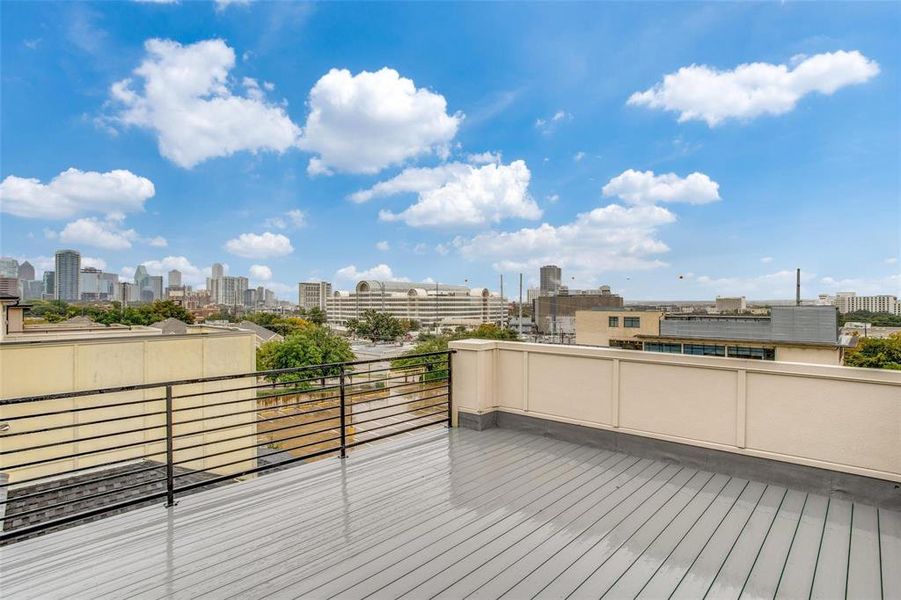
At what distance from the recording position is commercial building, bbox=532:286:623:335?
6830 millimetres

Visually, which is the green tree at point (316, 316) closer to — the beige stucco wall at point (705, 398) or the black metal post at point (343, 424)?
the beige stucco wall at point (705, 398)

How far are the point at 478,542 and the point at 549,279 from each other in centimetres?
878

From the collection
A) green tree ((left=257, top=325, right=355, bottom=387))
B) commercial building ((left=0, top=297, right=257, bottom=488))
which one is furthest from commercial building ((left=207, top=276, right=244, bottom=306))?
commercial building ((left=0, top=297, right=257, bottom=488))

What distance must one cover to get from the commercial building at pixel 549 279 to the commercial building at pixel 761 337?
588cm

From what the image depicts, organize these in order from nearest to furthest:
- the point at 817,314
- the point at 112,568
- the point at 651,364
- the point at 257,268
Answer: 1. the point at 112,568
2. the point at 817,314
3. the point at 651,364
4. the point at 257,268

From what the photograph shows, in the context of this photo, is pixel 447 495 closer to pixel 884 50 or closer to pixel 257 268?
pixel 884 50

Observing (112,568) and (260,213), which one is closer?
(112,568)

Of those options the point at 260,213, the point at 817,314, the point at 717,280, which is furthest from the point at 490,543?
the point at 260,213

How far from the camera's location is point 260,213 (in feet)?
114

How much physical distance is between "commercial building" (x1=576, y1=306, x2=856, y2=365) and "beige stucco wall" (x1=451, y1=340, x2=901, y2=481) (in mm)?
146

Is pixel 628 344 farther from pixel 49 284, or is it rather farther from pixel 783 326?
pixel 49 284

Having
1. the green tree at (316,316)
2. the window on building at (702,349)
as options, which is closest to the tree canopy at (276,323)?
the green tree at (316,316)

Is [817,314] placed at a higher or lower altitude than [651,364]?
higher

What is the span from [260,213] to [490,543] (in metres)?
37.1
